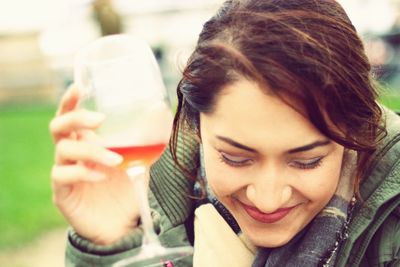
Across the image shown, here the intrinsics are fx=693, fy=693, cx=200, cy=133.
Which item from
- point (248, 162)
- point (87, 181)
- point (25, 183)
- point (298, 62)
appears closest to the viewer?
point (298, 62)

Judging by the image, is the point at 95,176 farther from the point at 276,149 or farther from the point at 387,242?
the point at 387,242

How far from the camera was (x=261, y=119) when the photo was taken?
1.83 m

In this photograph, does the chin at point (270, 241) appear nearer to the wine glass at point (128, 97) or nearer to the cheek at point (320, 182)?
the cheek at point (320, 182)

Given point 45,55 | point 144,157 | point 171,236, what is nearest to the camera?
point 144,157

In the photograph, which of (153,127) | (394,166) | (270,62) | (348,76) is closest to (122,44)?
(153,127)

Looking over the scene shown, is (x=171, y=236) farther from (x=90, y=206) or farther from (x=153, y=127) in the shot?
(x=153, y=127)

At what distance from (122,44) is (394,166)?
908 mm

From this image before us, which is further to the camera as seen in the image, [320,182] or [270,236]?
[270,236]

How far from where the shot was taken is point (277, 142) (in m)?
1.85

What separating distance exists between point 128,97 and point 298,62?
0.52 meters

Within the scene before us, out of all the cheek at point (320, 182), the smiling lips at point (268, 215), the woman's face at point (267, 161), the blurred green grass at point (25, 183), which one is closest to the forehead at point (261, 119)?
the woman's face at point (267, 161)

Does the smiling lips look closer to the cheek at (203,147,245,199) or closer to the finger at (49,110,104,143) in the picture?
the cheek at (203,147,245,199)

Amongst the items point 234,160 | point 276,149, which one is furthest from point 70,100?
point 276,149

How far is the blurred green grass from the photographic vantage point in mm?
5843
